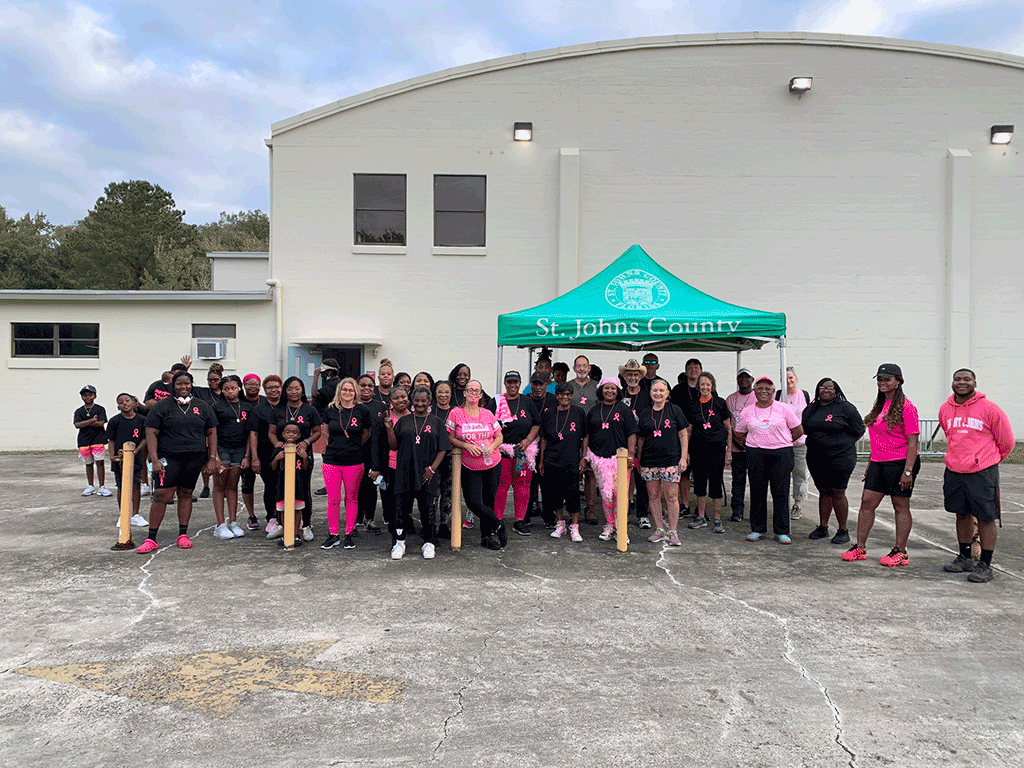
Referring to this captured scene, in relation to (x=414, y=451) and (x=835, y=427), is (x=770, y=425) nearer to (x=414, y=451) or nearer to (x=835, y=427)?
(x=835, y=427)

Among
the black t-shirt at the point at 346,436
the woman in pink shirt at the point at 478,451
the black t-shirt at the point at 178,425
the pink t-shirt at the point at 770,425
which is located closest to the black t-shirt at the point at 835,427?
the pink t-shirt at the point at 770,425

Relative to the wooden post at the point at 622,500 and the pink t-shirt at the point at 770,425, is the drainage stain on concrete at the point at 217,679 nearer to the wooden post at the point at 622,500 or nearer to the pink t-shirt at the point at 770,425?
the wooden post at the point at 622,500

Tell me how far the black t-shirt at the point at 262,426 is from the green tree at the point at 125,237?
41.9 m

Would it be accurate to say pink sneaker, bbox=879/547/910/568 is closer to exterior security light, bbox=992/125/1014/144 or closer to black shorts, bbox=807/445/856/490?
black shorts, bbox=807/445/856/490

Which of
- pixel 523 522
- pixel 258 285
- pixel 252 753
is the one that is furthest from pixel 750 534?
pixel 258 285

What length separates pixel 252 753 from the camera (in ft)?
10.3

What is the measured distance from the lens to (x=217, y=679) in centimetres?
387

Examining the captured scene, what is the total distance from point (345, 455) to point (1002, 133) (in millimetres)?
17161

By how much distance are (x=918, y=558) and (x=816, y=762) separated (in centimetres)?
436

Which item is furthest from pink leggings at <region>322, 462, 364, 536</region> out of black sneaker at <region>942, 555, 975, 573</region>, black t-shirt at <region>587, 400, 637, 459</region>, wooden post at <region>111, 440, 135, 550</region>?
black sneaker at <region>942, 555, 975, 573</region>

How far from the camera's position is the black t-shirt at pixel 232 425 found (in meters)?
7.15

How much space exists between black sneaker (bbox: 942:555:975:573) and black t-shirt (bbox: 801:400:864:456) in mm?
1295

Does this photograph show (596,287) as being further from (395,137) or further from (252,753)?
(395,137)

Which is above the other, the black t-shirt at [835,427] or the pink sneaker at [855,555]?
the black t-shirt at [835,427]
